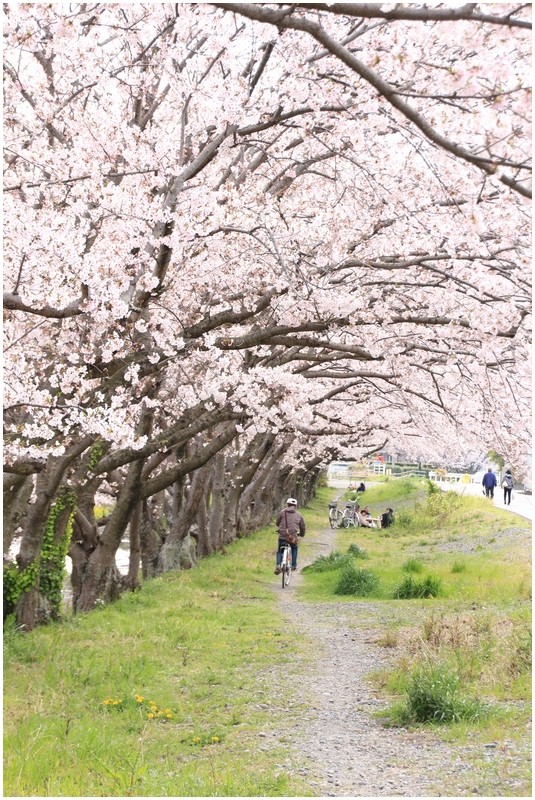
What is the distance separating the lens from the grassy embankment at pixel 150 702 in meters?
5.88

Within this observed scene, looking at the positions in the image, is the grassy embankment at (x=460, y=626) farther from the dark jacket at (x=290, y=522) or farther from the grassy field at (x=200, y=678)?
the dark jacket at (x=290, y=522)

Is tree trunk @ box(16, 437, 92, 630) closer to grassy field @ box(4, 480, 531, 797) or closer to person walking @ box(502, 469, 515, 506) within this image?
grassy field @ box(4, 480, 531, 797)

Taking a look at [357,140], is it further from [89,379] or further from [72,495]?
[72,495]

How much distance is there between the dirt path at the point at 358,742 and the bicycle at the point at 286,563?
5898mm

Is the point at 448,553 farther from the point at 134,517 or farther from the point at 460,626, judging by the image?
the point at 460,626

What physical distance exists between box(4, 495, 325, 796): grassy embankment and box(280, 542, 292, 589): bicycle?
10.7 ft

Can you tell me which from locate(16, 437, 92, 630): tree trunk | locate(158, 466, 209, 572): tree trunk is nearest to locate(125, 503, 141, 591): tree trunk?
locate(158, 466, 209, 572): tree trunk

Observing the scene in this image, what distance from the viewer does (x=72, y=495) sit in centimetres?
1219

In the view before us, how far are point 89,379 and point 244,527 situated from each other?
19.3m

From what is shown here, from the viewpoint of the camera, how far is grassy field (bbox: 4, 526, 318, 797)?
588cm

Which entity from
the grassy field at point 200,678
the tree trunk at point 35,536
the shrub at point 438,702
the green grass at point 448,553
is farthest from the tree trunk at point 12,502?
the green grass at point 448,553

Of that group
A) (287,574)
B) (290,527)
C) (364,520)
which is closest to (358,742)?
(290,527)

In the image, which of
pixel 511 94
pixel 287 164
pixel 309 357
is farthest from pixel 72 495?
pixel 511 94

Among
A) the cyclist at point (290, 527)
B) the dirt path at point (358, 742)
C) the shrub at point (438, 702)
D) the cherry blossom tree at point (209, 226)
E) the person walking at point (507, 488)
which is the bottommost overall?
the dirt path at point (358, 742)
